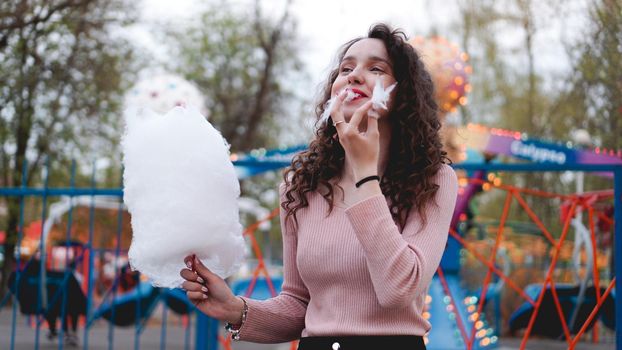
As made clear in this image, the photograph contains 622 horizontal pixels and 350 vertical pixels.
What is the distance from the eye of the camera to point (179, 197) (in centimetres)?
169

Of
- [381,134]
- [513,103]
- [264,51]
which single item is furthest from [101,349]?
[513,103]

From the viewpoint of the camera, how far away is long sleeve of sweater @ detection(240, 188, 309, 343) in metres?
1.88

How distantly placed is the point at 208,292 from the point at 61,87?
33.5 ft

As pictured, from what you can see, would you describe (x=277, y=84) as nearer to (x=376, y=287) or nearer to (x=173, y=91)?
(x=173, y=91)

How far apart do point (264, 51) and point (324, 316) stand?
55.9ft

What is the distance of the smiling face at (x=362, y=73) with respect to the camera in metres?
1.79

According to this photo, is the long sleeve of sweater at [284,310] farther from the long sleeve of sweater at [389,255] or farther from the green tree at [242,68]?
the green tree at [242,68]

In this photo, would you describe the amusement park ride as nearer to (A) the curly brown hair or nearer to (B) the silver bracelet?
(A) the curly brown hair

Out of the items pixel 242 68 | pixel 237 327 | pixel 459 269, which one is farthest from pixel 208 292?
pixel 242 68

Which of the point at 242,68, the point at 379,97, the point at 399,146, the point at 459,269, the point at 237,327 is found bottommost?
the point at 459,269

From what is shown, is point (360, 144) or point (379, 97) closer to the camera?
point (360, 144)

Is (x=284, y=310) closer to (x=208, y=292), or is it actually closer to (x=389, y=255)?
(x=208, y=292)

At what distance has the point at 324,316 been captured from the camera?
174cm

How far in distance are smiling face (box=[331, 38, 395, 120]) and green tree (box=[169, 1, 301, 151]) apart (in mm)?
15927
